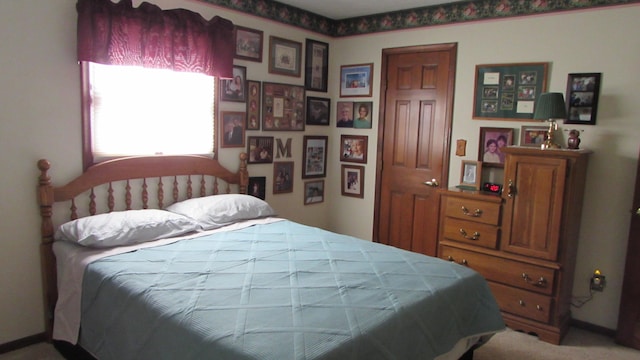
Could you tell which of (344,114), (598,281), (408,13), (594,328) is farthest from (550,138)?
(344,114)

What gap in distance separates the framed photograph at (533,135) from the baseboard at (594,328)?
138 cm

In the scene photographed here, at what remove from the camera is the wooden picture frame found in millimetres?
4223

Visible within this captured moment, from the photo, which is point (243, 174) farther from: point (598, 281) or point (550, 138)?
point (598, 281)

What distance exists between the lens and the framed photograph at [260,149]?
156 inches

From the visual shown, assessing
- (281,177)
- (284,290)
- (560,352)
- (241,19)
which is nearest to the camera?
(284,290)

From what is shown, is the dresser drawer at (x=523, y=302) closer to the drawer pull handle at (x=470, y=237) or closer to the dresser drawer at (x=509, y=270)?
the dresser drawer at (x=509, y=270)

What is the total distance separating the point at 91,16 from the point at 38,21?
0.97ft

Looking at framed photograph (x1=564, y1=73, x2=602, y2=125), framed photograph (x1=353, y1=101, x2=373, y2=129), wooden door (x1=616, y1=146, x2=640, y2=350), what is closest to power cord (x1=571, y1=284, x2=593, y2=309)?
wooden door (x1=616, y1=146, x2=640, y2=350)

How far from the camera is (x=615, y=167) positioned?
10.3ft

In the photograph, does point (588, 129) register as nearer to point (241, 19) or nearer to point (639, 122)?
point (639, 122)

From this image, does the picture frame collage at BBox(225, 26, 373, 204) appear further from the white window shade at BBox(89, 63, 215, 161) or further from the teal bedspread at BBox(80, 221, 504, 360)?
the teal bedspread at BBox(80, 221, 504, 360)

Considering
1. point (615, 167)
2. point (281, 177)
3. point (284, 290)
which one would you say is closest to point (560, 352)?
point (615, 167)

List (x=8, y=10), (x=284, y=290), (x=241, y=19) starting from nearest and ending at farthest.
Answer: (x=284, y=290) → (x=8, y=10) → (x=241, y=19)

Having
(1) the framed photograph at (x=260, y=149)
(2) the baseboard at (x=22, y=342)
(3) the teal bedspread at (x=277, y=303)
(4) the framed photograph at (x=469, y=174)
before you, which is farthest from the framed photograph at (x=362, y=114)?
(2) the baseboard at (x=22, y=342)
